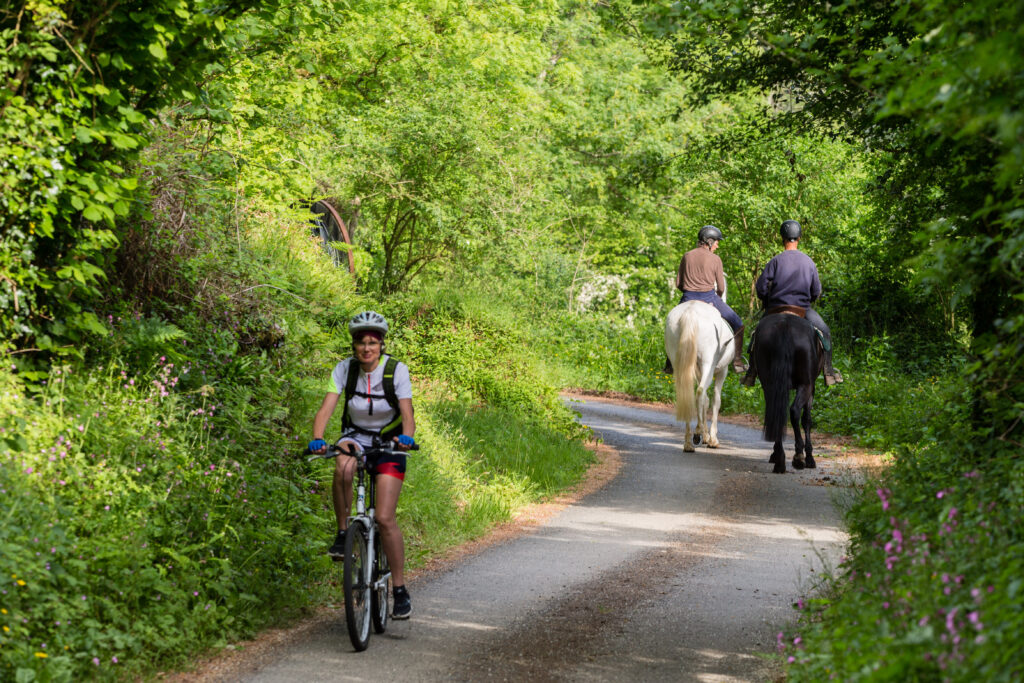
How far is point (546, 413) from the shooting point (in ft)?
59.8

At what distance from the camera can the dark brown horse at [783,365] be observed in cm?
1371

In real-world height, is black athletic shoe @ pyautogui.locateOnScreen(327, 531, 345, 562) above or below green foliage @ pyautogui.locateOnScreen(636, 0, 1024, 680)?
below

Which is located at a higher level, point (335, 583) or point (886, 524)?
point (886, 524)

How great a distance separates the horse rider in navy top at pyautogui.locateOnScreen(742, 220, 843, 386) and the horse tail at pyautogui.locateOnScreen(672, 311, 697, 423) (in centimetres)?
132

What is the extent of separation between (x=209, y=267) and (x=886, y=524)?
7771 millimetres

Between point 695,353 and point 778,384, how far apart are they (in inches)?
86.1

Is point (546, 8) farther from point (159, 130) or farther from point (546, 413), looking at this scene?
point (159, 130)

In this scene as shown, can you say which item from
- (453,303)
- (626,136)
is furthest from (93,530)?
(626,136)

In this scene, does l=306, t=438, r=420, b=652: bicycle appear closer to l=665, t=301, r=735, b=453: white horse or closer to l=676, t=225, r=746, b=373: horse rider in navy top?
l=665, t=301, r=735, b=453: white horse

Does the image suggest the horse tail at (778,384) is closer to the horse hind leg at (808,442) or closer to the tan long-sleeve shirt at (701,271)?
the horse hind leg at (808,442)

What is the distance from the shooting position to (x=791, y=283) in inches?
557

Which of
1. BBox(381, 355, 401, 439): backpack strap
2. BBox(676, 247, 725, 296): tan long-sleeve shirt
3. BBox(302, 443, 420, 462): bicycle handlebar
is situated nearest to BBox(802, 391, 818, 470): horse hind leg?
BBox(676, 247, 725, 296): tan long-sleeve shirt

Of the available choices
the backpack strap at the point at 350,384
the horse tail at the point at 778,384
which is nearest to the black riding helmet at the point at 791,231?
the horse tail at the point at 778,384

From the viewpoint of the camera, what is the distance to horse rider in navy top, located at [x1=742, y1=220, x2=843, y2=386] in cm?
1414
